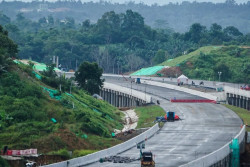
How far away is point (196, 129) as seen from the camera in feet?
284

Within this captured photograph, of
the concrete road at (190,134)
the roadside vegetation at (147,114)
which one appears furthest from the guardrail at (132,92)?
the roadside vegetation at (147,114)

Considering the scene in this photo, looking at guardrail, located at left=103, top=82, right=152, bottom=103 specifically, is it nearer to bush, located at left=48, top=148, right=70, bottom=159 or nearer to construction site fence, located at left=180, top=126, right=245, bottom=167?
construction site fence, located at left=180, top=126, right=245, bottom=167

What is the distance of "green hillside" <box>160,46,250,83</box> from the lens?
579ft

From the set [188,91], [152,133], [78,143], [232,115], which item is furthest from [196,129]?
[188,91]

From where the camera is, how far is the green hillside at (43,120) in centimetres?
6816

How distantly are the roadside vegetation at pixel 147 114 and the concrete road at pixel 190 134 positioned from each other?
2.03 meters

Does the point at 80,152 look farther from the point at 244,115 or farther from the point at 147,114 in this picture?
the point at 244,115

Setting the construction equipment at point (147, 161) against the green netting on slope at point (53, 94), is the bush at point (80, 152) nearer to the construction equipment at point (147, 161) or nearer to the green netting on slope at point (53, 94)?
the construction equipment at point (147, 161)

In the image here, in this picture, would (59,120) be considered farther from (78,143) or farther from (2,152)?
(2,152)

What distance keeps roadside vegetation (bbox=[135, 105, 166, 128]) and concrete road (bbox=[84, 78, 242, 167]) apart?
6.65 feet

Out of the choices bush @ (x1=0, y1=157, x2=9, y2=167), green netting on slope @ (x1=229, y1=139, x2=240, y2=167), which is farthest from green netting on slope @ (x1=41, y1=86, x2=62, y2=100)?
bush @ (x1=0, y1=157, x2=9, y2=167)

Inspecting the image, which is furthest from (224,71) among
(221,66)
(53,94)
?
(53,94)

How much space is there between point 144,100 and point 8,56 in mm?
37338

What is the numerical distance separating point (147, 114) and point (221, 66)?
250ft
